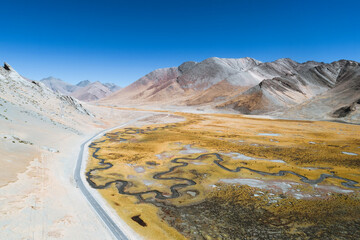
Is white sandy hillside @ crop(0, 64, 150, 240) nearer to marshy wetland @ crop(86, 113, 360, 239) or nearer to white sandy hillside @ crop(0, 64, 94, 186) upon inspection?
white sandy hillside @ crop(0, 64, 94, 186)

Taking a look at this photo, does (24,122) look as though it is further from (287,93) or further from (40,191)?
(287,93)

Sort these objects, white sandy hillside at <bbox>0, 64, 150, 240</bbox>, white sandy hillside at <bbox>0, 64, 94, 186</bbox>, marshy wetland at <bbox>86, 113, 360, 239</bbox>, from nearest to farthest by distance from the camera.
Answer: white sandy hillside at <bbox>0, 64, 150, 240</bbox>, marshy wetland at <bbox>86, 113, 360, 239</bbox>, white sandy hillside at <bbox>0, 64, 94, 186</bbox>

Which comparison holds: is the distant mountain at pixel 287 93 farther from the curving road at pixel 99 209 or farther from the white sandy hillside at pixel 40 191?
the white sandy hillside at pixel 40 191

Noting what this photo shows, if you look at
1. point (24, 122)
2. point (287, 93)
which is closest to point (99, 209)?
point (24, 122)

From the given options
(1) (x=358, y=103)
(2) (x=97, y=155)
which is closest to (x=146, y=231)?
(2) (x=97, y=155)

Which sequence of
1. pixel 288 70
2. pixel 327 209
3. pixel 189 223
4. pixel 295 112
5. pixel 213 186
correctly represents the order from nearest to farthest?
pixel 189 223, pixel 327 209, pixel 213 186, pixel 295 112, pixel 288 70

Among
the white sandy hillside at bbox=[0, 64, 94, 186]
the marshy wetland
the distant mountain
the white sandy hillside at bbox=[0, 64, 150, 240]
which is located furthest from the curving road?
the distant mountain

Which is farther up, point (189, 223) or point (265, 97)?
point (265, 97)

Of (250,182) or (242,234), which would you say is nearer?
(242,234)

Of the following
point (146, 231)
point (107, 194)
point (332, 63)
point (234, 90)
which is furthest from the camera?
point (332, 63)

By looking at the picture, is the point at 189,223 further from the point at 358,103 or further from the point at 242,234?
the point at 358,103
